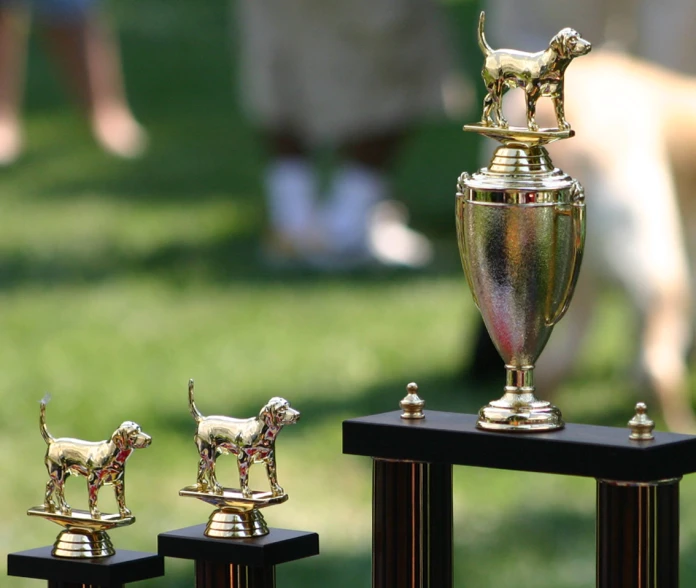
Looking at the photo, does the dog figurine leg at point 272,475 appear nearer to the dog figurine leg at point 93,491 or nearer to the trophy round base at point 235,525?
the trophy round base at point 235,525

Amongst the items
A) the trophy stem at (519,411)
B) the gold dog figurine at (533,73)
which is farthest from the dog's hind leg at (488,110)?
the trophy stem at (519,411)

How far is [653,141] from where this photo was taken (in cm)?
366

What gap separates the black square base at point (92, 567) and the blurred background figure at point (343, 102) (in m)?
4.28

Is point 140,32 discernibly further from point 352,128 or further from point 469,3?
point 352,128

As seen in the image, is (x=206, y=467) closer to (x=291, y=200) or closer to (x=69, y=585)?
(x=69, y=585)

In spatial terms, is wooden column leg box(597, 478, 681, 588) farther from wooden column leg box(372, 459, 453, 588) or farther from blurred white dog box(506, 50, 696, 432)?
blurred white dog box(506, 50, 696, 432)

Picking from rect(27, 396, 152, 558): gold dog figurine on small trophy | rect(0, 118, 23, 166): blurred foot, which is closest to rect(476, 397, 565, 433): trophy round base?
rect(27, 396, 152, 558): gold dog figurine on small trophy

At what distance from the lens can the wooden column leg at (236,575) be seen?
1.54 meters

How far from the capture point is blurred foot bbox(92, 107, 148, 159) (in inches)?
319

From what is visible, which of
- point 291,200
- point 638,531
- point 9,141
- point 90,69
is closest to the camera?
point 638,531

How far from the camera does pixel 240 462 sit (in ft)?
5.07

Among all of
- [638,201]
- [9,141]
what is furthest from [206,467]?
[9,141]

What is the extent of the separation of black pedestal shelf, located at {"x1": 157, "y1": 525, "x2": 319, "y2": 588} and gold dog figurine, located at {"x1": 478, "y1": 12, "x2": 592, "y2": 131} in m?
0.45

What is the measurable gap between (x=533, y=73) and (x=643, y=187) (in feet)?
7.00
